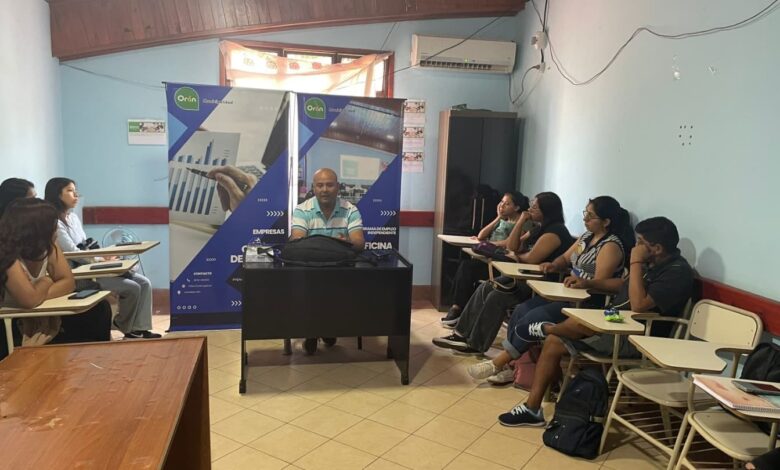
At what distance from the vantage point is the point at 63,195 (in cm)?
382

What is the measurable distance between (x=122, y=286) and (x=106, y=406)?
9.32 ft

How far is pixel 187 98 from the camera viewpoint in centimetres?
431

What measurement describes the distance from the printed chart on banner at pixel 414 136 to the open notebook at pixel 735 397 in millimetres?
3930

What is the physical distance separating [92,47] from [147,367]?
13.2 feet

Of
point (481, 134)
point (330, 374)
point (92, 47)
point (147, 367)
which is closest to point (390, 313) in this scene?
point (330, 374)

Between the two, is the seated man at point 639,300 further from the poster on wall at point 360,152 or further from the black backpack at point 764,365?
the poster on wall at point 360,152

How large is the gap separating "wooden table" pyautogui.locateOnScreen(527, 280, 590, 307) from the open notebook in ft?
3.82

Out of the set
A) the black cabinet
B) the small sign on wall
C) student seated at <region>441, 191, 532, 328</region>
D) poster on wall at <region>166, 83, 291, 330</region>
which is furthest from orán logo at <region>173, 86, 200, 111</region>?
student seated at <region>441, 191, 532, 328</region>

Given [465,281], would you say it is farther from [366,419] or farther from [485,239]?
[366,419]

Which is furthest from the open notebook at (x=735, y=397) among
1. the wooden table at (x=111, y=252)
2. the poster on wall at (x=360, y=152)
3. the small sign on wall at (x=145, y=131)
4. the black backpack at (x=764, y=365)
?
the small sign on wall at (x=145, y=131)

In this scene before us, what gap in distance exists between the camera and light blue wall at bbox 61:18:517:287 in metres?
4.88

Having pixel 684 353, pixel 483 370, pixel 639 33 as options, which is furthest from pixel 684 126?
pixel 483 370

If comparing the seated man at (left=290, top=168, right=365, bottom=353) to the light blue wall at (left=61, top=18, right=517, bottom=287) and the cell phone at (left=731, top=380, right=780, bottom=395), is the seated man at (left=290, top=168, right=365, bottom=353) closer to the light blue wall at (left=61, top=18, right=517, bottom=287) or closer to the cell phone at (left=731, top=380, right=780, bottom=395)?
the light blue wall at (left=61, top=18, right=517, bottom=287)

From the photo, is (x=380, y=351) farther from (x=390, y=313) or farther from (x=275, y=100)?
(x=275, y=100)
